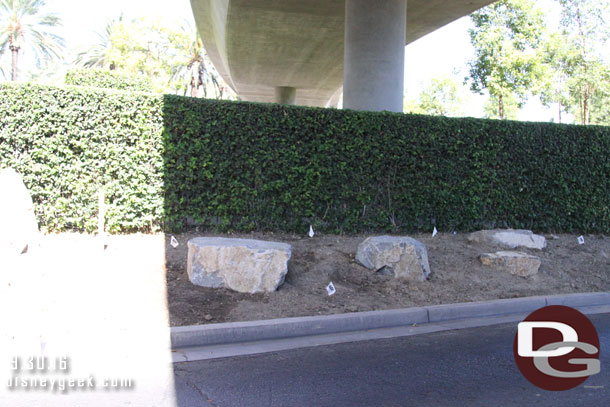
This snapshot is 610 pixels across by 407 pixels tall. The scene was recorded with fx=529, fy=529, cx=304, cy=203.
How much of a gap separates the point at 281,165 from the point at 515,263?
4.50 m

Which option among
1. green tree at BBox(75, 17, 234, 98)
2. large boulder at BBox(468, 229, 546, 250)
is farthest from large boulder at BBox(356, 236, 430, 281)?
green tree at BBox(75, 17, 234, 98)

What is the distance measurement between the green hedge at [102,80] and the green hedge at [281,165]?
11259 mm

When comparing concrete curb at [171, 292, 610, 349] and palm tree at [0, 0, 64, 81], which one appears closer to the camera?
concrete curb at [171, 292, 610, 349]

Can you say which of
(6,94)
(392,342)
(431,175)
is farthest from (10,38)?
(392,342)

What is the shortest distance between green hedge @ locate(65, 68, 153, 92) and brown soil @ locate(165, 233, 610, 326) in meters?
12.6

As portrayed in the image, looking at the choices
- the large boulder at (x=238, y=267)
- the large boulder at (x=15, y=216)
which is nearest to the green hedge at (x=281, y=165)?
the large boulder at (x=15, y=216)

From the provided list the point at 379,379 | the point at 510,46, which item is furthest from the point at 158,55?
the point at 379,379

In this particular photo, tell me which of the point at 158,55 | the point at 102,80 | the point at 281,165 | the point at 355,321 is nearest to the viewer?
the point at 355,321

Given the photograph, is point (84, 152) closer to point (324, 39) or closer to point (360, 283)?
point (360, 283)

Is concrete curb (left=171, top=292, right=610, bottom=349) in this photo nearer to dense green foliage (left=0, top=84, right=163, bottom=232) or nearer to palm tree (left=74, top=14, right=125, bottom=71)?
dense green foliage (left=0, top=84, right=163, bottom=232)

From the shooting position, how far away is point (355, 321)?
6754 mm

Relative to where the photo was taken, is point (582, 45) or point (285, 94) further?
point (285, 94)

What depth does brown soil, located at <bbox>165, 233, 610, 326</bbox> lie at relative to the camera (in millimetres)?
6809

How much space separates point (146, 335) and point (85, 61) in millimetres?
46688
